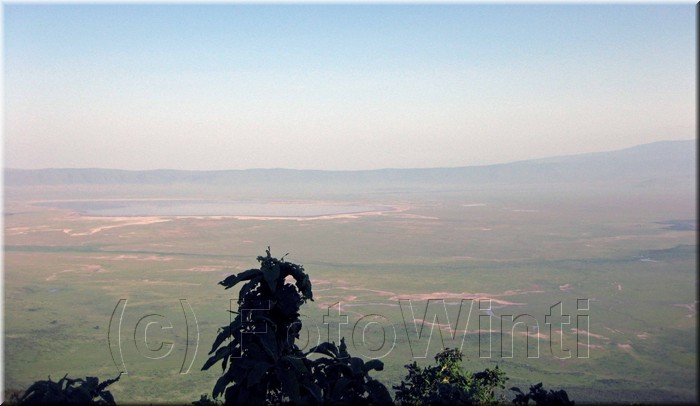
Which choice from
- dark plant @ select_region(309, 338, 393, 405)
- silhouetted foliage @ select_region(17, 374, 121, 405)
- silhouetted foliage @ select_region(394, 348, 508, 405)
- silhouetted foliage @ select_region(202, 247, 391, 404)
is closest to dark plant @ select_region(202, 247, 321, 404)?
silhouetted foliage @ select_region(202, 247, 391, 404)

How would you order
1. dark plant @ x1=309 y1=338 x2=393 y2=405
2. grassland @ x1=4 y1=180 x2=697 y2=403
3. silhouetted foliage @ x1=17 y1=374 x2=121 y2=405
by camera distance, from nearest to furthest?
silhouetted foliage @ x1=17 y1=374 x2=121 y2=405 < dark plant @ x1=309 y1=338 x2=393 y2=405 < grassland @ x1=4 y1=180 x2=697 y2=403

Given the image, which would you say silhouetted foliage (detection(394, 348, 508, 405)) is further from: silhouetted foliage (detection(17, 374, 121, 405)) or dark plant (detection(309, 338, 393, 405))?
silhouetted foliage (detection(17, 374, 121, 405))

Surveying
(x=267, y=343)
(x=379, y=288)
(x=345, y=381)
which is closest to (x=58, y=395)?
(x=267, y=343)

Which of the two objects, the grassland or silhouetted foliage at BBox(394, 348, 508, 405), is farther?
the grassland

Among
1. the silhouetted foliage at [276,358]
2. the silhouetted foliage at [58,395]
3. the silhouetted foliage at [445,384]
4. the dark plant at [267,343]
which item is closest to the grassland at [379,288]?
the silhouetted foliage at [445,384]

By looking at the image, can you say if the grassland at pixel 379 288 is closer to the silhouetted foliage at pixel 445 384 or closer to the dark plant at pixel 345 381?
the silhouetted foliage at pixel 445 384

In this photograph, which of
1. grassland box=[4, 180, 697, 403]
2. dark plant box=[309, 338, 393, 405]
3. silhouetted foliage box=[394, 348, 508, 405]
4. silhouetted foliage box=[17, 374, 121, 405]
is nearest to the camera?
silhouetted foliage box=[17, 374, 121, 405]

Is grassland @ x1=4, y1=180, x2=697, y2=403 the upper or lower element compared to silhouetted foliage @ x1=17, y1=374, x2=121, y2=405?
lower

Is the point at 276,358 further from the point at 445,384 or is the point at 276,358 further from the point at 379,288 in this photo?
the point at 379,288
